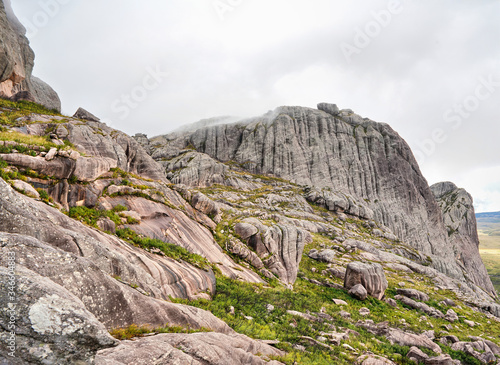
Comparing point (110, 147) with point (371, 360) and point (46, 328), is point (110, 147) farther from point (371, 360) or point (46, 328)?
point (371, 360)

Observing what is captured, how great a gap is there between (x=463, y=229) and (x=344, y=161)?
323 feet

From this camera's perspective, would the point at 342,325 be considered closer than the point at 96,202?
No

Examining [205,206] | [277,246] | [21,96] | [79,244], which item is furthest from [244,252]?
[21,96]

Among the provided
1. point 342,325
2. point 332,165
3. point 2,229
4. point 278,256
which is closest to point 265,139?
point 332,165

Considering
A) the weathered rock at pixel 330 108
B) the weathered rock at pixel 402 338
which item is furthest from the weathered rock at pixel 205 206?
the weathered rock at pixel 330 108

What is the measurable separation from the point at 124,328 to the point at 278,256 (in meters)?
29.2

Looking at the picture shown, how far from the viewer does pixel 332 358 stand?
15.0 metres

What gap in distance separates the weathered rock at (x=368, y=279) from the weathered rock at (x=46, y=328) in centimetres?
3694

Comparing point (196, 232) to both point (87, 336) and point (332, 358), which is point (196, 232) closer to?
point (332, 358)

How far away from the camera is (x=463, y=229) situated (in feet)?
523

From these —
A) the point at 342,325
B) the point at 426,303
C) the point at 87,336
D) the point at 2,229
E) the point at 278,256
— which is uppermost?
the point at 2,229

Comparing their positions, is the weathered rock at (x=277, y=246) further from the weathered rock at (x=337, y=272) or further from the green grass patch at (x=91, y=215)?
the green grass patch at (x=91, y=215)

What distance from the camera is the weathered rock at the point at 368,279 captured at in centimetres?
3459

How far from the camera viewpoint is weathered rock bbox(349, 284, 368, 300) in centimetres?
3231
